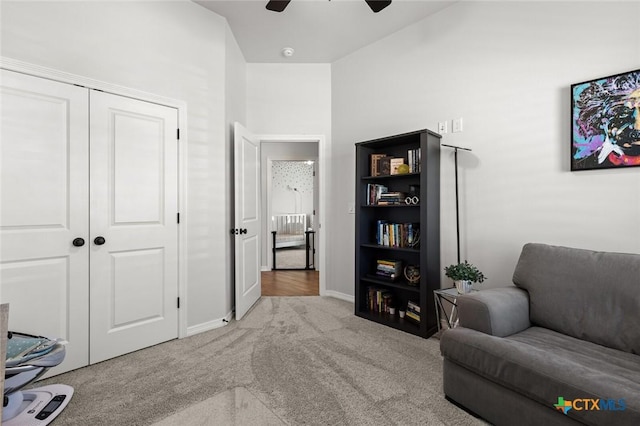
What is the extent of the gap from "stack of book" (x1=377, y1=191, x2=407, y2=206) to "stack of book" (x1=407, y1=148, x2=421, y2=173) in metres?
0.27

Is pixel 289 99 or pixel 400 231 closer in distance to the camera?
pixel 400 231

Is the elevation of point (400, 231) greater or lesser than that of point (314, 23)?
lesser

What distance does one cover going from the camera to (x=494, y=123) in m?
2.57

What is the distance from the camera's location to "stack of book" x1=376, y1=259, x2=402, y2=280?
3.08 meters

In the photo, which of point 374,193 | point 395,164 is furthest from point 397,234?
point 395,164

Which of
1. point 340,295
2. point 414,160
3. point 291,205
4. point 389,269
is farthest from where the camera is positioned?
point 291,205

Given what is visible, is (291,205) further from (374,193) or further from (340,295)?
(374,193)

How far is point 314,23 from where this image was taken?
3.15 meters

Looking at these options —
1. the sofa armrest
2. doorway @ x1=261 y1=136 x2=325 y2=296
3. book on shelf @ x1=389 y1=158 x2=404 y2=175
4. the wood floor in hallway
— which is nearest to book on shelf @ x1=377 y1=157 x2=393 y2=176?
book on shelf @ x1=389 y1=158 x2=404 y2=175

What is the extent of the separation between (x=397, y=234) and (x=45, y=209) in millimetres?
2797

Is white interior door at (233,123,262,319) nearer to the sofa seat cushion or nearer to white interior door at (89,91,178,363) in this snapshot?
white interior door at (89,91,178,363)

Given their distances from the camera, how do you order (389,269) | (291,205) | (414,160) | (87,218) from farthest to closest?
1. (291,205)
2. (389,269)
3. (414,160)
4. (87,218)

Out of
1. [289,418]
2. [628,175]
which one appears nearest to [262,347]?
[289,418]

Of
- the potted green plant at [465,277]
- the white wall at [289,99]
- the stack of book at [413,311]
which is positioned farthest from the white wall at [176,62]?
the potted green plant at [465,277]
